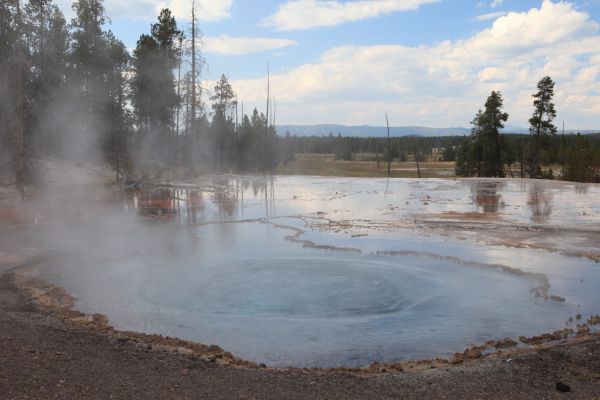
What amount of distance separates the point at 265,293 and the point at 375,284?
200 cm

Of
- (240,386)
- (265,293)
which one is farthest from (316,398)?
(265,293)

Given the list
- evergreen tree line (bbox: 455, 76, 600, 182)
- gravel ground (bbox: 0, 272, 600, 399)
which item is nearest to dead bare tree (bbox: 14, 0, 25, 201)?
gravel ground (bbox: 0, 272, 600, 399)

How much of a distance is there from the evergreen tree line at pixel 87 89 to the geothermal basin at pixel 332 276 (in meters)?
6.59

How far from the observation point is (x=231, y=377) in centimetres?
558

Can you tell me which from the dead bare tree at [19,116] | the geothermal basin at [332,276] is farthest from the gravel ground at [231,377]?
the dead bare tree at [19,116]

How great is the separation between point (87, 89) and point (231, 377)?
34.2m

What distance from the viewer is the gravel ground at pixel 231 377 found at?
5129 mm

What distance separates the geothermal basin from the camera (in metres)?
7.25

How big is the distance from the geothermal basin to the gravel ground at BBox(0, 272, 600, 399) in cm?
73

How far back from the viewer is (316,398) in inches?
201

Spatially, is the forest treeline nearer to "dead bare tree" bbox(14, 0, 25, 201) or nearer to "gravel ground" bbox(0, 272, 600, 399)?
"dead bare tree" bbox(14, 0, 25, 201)

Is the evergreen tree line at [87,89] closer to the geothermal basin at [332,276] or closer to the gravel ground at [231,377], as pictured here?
the geothermal basin at [332,276]

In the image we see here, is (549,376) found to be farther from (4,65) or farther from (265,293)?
(4,65)

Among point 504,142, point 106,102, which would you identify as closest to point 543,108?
point 504,142
